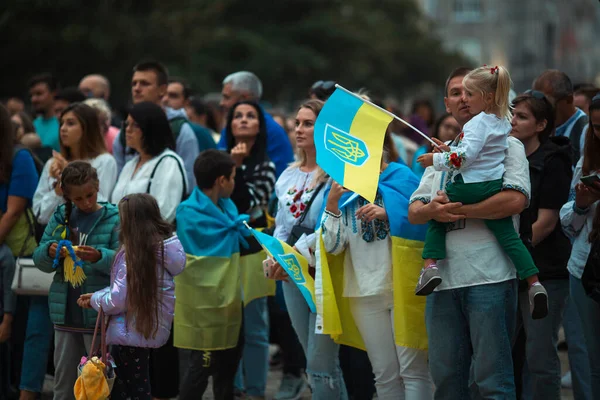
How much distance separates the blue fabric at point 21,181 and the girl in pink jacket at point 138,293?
1.75m

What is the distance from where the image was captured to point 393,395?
652 centimetres

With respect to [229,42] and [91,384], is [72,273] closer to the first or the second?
[91,384]

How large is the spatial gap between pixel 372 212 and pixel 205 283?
5.25 ft

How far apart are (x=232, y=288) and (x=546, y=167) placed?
2.32 metres

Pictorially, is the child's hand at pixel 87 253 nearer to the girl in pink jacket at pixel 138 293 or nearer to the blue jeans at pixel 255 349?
the girl in pink jacket at pixel 138 293

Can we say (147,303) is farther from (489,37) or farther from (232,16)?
(489,37)

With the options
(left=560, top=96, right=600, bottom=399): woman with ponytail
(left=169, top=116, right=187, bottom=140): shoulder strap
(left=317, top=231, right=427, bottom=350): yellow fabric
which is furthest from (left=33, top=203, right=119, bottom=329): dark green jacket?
(left=560, top=96, right=600, bottom=399): woman with ponytail

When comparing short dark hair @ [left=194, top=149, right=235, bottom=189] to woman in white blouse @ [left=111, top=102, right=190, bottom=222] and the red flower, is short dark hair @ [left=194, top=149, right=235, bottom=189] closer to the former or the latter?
woman in white blouse @ [left=111, top=102, right=190, bottom=222]

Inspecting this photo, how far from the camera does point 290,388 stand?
28.6 ft

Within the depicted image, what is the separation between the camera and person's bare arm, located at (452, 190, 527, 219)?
5.64m

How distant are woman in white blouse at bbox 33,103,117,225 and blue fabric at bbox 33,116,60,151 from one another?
96.1 inches

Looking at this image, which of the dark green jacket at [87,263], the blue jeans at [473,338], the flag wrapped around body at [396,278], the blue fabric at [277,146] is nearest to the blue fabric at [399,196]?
the flag wrapped around body at [396,278]

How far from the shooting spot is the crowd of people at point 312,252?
18.8 feet

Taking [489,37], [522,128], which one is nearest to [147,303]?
[522,128]
